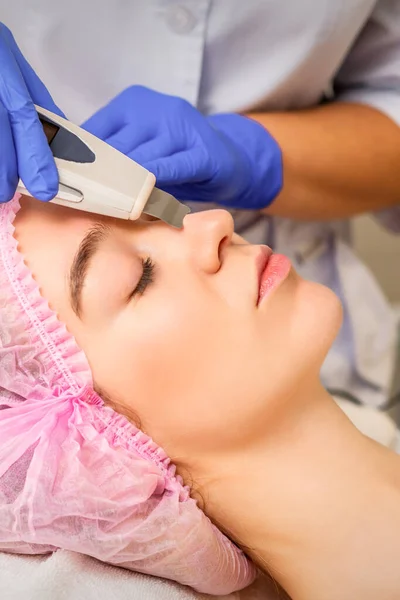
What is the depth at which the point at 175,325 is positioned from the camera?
887 mm

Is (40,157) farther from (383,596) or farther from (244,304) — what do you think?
(383,596)

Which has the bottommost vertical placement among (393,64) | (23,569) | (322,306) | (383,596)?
(23,569)

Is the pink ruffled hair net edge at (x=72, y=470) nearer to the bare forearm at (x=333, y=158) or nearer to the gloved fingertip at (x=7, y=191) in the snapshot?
the gloved fingertip at (x=7, y=191)

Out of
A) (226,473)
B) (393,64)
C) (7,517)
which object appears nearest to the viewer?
(7,517)

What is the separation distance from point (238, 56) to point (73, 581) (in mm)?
988

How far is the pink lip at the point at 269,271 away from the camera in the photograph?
94 cm

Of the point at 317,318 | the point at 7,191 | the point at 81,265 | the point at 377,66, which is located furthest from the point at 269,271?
the point at 377,66

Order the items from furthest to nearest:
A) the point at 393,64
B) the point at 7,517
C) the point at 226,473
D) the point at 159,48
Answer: the point at 393,64 → the point at 159,48 → the point at 226,473 → the point at 7,517

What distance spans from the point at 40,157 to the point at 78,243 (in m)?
0.13

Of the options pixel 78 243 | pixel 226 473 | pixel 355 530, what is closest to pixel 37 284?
pixel 78 243

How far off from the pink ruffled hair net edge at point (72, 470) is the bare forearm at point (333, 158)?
25.2 inches

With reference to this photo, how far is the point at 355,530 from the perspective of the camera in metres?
0.94

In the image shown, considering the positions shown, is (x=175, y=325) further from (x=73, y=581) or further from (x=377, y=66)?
(x=377, y=66)

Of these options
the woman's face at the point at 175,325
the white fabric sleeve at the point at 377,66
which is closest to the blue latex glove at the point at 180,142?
the woman's face at the point at 175,325
